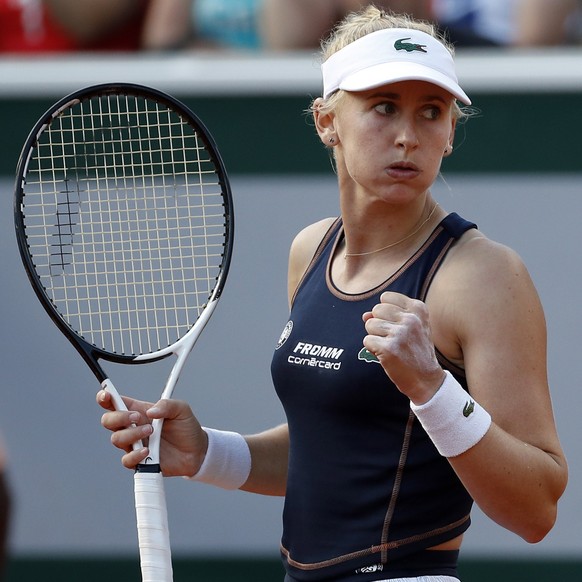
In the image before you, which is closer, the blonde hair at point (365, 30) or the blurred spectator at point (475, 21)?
the blonde hair at point (365, 30)

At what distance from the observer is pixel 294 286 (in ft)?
8.13

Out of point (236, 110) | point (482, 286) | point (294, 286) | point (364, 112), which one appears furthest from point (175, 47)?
point (482, 286)

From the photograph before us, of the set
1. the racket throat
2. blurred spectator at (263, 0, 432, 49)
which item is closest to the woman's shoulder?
the racket throat

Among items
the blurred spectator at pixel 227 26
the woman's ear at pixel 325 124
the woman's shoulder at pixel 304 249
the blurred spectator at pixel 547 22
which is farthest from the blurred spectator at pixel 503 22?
the woman's ear at pixel 325 124

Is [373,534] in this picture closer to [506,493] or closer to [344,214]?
[506,493]

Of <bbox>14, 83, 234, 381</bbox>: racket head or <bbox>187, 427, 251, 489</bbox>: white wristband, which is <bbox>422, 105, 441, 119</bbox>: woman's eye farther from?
<bbox>187, 427, 251, 489</bbox>: white wristband

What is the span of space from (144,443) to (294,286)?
0.46m

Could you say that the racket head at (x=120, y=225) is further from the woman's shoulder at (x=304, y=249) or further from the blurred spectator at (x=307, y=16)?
the blurred spectator at (x=307, y=16)

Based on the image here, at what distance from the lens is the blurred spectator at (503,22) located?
3998 mm

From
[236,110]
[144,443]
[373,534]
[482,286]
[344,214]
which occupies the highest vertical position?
[236,110]

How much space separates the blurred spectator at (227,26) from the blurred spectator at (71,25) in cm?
7

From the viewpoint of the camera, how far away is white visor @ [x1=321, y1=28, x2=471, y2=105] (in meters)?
2.04

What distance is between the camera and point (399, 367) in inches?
70.6

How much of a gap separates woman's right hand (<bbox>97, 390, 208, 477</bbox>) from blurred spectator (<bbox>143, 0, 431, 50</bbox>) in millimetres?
2022
